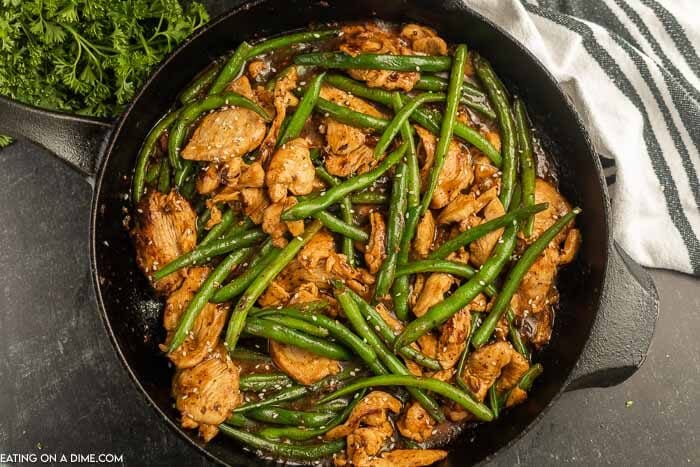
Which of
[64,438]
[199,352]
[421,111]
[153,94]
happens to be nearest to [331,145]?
[421,111]

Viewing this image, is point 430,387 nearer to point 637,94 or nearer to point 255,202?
point 255,202

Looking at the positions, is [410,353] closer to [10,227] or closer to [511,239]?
[511,239]

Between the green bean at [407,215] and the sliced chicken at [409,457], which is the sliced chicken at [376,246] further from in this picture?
the sliced chicken at [409,457]

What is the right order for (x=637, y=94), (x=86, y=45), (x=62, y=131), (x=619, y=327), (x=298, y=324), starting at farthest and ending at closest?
(x=637, y=94) < (x=86, y=45) < (x=619, y=327) < (x=298, y=324) < (x=62, y=131)

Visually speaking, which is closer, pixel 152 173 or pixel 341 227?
pixel 341 227

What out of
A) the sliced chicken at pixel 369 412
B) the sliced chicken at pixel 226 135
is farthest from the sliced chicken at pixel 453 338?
the sliced chicken at pixel 226 135

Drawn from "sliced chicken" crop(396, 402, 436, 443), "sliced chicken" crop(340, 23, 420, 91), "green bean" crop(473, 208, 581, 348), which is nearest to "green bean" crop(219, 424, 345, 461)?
"sliced chicken" crop(396, 402, 436, 443)

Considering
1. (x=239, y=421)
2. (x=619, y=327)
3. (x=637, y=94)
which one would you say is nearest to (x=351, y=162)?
(x=239, y=421)
